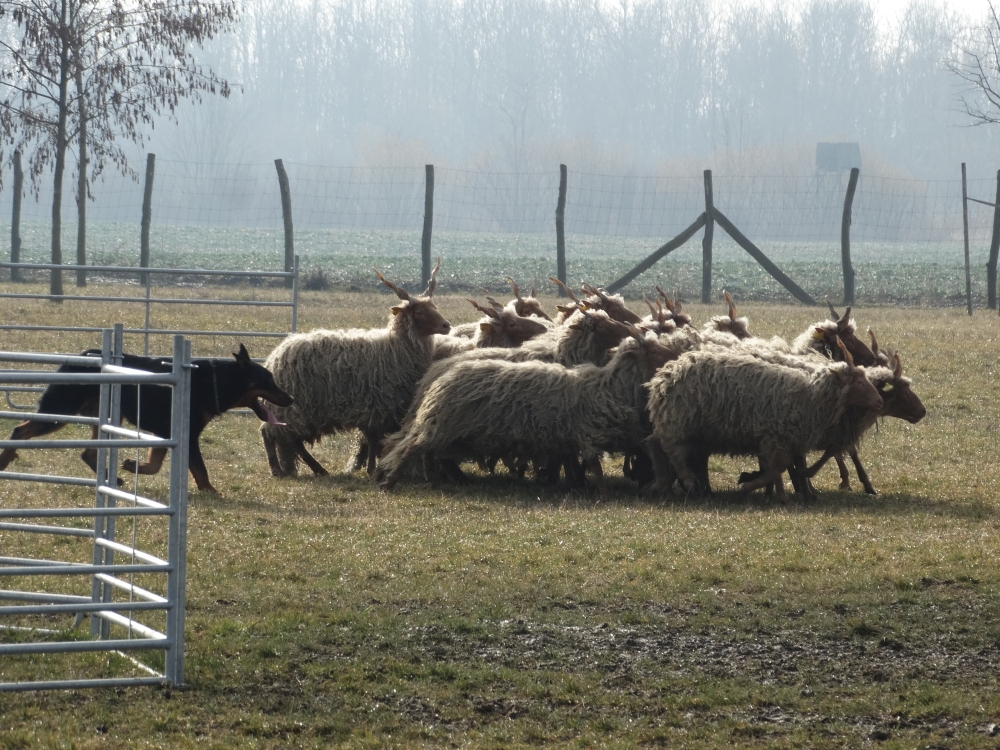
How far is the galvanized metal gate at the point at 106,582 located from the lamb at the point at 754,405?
4.40 meters

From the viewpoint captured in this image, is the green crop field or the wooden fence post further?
the green crop field

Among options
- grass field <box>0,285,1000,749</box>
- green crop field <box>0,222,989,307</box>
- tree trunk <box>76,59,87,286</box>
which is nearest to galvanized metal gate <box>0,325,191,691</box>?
grass field <box>0,285,1000,749</box>

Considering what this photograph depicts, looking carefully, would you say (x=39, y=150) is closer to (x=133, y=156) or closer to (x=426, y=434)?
(x=426, y=434)

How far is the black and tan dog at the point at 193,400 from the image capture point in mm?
9453

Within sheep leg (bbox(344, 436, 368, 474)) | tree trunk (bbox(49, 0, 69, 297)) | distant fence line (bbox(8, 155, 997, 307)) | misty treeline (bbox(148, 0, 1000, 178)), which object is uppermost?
misty treeline (bbox(148, 0, 1000, 178))

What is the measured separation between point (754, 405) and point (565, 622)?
151 inches

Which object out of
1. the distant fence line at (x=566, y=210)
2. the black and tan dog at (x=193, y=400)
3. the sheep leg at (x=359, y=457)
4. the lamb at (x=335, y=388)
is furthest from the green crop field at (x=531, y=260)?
the black and tan dog at (x=193, y=400)

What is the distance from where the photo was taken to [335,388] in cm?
1087

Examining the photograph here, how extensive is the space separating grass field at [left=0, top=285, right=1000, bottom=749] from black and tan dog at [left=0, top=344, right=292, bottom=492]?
34 centimetres

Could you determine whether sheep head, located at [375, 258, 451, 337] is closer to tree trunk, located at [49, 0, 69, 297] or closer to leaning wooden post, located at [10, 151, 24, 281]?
tree trunk, located at [49, 0, 69, 297]

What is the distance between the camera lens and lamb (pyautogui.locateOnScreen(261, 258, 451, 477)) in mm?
10867

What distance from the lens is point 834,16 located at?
487 feet

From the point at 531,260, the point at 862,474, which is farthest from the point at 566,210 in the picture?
the point at 862,474

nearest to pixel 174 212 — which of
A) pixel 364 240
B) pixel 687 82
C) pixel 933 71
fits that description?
pixel 364 240
